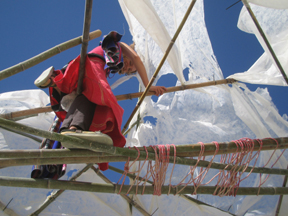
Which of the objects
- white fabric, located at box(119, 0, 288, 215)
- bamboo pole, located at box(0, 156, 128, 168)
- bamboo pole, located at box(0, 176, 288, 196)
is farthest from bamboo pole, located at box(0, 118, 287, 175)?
white fabric, located at box(119, 0, 288, 215)

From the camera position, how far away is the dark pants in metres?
1.50

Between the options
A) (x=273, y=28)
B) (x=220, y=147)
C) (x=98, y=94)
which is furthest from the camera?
(x=273, y=28)

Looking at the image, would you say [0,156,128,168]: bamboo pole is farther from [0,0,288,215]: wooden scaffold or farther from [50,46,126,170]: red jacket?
[50,46,126,170]: red jacket

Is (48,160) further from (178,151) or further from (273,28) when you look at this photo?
(273,28)

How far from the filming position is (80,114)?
1538 mm

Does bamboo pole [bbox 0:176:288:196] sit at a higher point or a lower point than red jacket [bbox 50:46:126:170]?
lower

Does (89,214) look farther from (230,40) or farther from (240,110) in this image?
(230,40)

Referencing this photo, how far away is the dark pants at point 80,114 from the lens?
1495 mm

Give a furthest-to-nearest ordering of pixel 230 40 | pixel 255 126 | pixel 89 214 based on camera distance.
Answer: pixel 230 40
pixel 89 214
pixel 255 126

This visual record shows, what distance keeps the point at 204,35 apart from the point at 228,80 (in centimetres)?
46

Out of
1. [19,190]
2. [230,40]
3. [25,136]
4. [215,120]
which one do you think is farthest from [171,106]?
[230,40]

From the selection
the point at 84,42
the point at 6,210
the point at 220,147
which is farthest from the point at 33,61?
the point at 6,210

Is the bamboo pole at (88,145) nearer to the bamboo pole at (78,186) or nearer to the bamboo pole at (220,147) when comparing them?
the bamboo pole at (220,147)

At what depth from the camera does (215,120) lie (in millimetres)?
2760
